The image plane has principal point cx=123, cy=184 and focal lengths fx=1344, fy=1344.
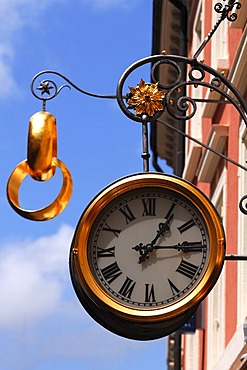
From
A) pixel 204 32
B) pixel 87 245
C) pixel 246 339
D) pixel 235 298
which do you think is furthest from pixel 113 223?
pixel 204 32

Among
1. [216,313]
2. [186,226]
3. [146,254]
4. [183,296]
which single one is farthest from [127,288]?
[216,313]

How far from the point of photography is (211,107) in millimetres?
19375

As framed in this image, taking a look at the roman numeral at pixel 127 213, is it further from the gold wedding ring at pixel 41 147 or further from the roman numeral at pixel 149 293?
the gold wedding ring at pixel 41 147

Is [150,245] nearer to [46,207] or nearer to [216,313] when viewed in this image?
[46,207]

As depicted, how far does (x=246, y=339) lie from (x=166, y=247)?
5.28 meters

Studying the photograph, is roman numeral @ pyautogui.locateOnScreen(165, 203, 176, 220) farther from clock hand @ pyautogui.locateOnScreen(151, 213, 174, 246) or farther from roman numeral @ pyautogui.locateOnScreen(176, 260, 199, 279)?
roman numeral @ pyautogui.locateOnScreen(176, 260, 199, 279)

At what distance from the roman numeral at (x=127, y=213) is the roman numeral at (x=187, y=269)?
47 centimetres

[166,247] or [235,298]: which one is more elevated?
[235,298]

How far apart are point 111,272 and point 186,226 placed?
0.61m

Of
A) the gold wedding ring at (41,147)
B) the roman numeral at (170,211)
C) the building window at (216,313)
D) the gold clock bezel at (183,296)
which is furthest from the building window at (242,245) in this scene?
the gold clock bezel at (183,296)

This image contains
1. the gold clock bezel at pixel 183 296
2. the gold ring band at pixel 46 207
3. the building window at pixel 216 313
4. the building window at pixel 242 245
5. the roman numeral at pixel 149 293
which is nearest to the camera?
the gold clock bezel at pixel 183 296

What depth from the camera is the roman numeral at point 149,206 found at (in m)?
9.28

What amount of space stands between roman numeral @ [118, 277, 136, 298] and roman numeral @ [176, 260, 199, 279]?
326mm

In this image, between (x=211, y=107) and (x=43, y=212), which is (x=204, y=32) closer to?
(x=211, y=107)
